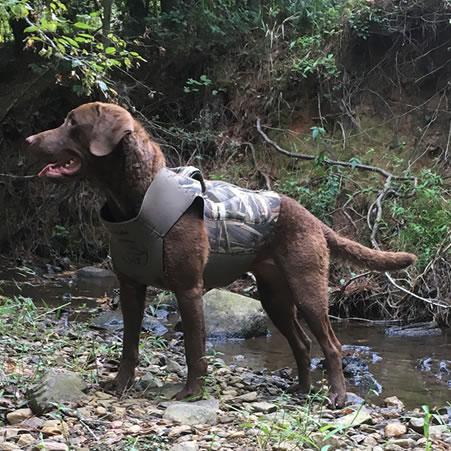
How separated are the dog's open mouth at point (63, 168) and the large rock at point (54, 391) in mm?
1150

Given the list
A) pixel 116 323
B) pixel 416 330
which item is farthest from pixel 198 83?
pixel 416 330

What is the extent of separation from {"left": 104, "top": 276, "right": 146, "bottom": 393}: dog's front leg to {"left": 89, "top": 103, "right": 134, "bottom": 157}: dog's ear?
0.90m

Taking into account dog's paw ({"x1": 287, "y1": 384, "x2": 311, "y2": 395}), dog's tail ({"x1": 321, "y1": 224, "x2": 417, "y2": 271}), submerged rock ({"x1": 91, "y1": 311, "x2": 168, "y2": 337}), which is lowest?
submerged rock ({"x1": 91, "y1": 311, "x2": 168, "y2": 337})

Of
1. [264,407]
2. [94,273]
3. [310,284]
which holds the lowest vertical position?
[94,273]

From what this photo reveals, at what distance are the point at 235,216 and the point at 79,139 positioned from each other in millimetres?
1191

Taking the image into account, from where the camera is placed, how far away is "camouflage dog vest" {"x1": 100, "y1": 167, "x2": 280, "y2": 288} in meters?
3.51

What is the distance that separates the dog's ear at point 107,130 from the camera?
11.0 ft

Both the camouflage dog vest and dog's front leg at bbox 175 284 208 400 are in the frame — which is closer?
the camouflage dog vest

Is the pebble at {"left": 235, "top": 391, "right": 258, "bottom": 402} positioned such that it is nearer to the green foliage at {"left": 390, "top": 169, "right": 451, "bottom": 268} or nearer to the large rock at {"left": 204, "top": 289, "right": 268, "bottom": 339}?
the large rock at {"left": 204, "top": 289, "right": 268, "bottom": 339}

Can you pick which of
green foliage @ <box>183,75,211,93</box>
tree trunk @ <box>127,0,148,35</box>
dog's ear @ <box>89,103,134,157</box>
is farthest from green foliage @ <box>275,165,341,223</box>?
dog's ear @ <box>89,103,134,157</box>

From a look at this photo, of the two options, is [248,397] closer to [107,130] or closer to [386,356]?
[107,130]

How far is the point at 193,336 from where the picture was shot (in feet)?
11.9

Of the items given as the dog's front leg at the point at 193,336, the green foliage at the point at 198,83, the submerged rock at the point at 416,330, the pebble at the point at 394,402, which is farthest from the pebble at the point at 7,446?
the green foliage at the point at 198,83

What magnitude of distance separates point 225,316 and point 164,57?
6.69 metres
